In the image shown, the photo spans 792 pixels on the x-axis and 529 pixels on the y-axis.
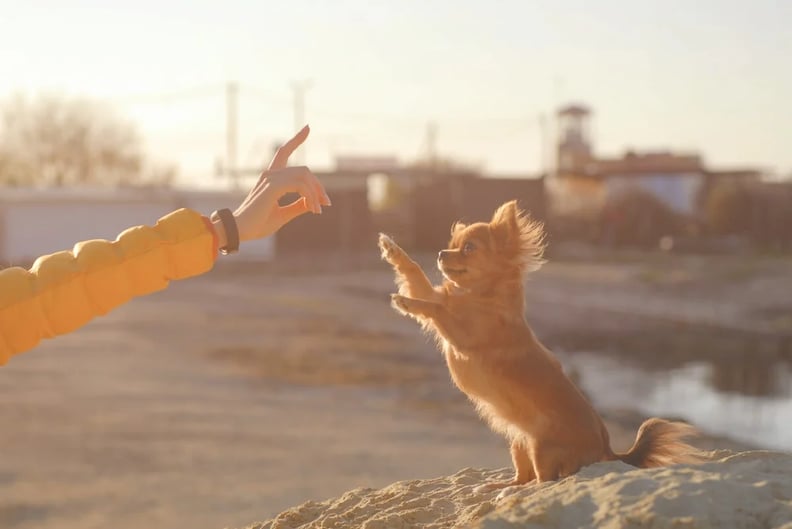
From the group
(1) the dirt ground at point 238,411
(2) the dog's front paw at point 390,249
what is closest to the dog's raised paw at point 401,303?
(2) the dog's front paw at point 390,249

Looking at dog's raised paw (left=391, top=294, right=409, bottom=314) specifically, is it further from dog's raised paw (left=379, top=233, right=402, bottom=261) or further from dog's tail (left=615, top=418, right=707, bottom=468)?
dog's tail (left=615, top=418, right=707, bottom=468)

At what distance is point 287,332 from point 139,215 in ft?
101

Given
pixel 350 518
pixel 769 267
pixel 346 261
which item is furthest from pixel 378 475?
pixel 346 261

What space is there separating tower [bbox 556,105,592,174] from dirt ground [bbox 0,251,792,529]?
38404 mm

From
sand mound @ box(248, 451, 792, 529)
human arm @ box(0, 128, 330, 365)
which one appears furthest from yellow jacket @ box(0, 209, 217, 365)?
sand mound @ box(248, 451, 792, 529)

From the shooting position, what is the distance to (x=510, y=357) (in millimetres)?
4777

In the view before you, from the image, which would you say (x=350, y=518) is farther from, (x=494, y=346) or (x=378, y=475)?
(x=378, y=475)

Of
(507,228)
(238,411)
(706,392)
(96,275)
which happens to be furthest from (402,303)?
(706,392)

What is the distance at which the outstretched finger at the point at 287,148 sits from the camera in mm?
3199

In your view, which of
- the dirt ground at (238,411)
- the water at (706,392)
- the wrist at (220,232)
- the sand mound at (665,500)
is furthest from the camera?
the water at (706,392)

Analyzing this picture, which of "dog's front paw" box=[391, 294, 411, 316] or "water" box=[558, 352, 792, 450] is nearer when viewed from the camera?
"dog's front paw" box=[391, 294, 411, 316]

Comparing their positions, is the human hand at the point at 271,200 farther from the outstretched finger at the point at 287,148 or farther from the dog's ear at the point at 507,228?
the dog's ear at the point at 507,228

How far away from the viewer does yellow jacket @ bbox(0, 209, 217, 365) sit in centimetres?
281

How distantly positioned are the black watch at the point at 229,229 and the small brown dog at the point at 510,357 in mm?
2004
